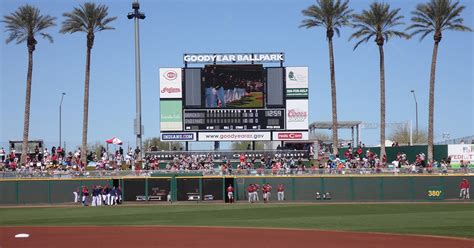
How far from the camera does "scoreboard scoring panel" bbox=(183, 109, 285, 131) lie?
57.1 metres

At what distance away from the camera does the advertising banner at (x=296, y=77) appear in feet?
189

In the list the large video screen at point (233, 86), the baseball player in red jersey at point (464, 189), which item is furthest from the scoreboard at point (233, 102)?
the baseball player in red jersey at point (464, 189)

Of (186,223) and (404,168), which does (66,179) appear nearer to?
(186,223)

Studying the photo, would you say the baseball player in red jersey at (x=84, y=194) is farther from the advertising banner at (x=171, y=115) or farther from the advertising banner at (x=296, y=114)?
the advertising banner at (x=296, y=114)

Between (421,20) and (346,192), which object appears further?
(421,20)

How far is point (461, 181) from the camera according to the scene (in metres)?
49.3

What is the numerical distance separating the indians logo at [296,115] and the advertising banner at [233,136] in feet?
7.98

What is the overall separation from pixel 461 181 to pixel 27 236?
3424 centimetres

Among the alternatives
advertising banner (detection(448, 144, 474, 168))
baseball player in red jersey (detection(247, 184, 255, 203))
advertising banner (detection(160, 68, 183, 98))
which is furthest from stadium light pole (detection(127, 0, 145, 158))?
advertising banner (detection(448, 144, 474, 168))

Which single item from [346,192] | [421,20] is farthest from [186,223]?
[421,20]

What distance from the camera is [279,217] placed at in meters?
34.3

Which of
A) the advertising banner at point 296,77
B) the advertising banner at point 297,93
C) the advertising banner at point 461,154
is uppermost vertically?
the advertising banner at point 296,77

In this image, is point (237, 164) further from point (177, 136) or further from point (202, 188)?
point (202, 188)

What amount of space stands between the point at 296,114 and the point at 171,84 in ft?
36.9
